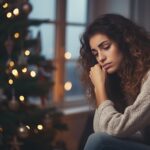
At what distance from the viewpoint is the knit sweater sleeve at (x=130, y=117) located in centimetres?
156

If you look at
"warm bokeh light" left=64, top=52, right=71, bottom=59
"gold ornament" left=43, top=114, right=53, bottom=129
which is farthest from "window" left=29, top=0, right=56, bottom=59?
"gold ornament" left=43, top=114, right=53, bottom=129

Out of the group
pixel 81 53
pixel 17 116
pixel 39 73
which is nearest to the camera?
pixel 81 53

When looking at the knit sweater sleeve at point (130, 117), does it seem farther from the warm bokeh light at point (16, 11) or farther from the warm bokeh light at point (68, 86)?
the warm bokeh light at point (68, 86)

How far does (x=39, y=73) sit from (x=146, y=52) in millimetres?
868

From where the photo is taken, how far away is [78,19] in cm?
355

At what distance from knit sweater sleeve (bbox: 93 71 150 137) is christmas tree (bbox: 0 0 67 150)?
2.39 ft

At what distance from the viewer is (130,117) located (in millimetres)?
1565

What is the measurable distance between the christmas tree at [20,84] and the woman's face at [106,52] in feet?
2.01

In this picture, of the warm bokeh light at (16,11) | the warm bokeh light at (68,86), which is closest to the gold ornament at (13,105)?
the warm bokeh light at (16,11)

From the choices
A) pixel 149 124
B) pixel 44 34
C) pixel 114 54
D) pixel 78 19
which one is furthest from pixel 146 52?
pixel 78 19

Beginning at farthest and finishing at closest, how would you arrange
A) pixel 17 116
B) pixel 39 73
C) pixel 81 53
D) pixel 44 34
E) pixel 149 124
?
pixel 44 34 → pixel 39 73 → pixel 17 116 → pixel 81 53 → pixel 149 124

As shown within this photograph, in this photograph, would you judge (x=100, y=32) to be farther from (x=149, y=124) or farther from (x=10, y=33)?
(x=10, y=33)

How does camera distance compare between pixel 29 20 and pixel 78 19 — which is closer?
pixel 29 20

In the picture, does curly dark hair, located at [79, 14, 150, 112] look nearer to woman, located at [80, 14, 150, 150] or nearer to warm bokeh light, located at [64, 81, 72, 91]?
woman, located at [80, 14, 150, 150]
